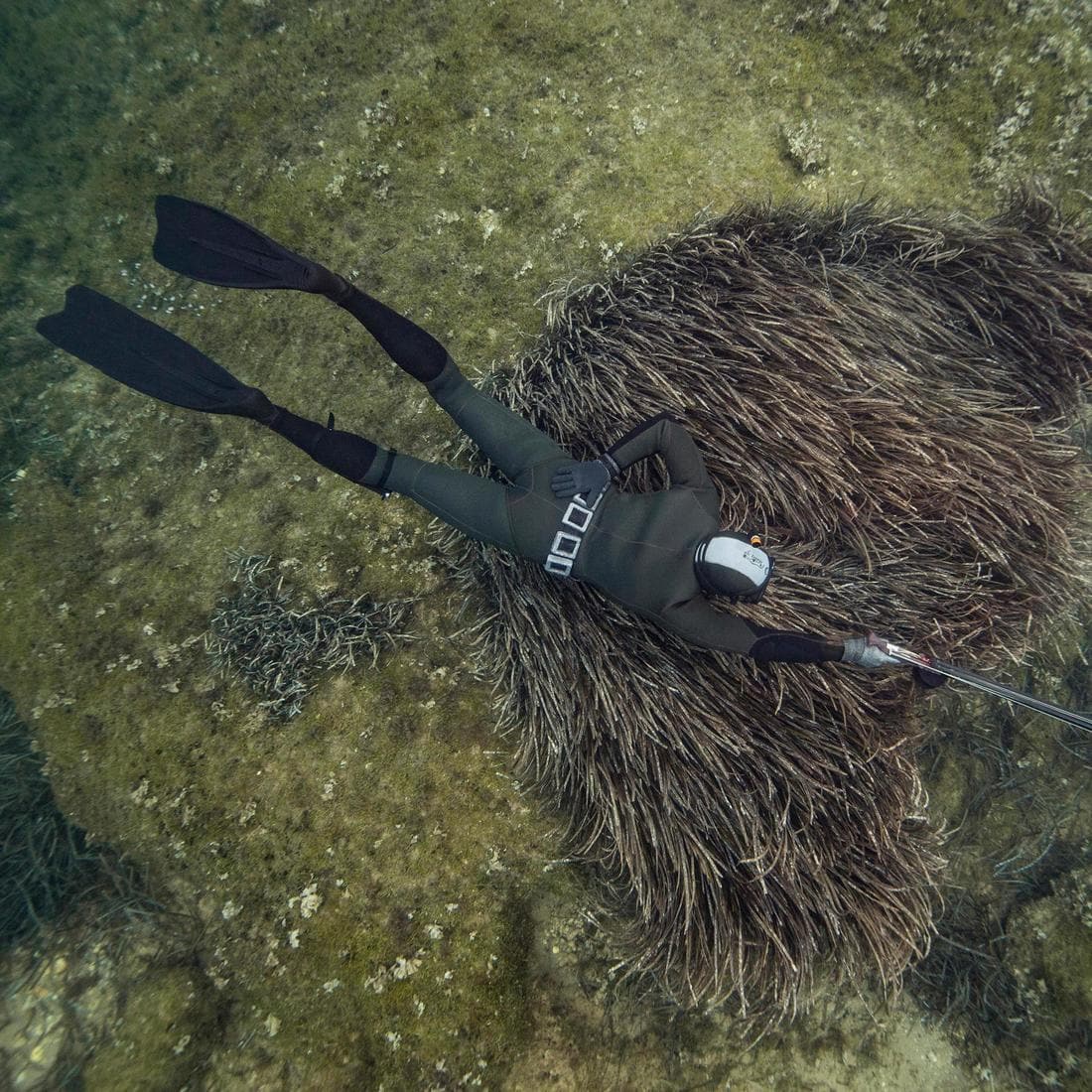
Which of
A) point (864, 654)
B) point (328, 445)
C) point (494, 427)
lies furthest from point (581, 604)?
point (328, 445)

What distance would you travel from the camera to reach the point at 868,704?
131 inches

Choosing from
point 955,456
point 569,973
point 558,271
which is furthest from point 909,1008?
point 558,271

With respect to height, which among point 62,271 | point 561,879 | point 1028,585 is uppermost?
point 1028,585

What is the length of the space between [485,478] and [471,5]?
317 cm

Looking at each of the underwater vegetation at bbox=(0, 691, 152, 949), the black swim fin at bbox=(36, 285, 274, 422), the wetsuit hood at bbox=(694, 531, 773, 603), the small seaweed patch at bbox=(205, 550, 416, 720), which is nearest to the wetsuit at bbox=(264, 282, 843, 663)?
the wetsuit hood at bbox=(694, 531, 773, 603)

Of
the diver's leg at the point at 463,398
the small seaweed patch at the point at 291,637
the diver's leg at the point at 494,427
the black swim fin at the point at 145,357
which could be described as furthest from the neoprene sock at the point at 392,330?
the small seaweed patch at the point at 291,637

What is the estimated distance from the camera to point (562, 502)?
3322 millimetres

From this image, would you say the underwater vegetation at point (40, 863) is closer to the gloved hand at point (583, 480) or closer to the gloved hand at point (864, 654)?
the gloved hand at point (583, 480)

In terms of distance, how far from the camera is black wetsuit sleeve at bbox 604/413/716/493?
3.17 metres

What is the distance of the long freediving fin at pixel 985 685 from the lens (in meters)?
2.87

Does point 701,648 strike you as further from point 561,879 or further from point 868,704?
point 561,879

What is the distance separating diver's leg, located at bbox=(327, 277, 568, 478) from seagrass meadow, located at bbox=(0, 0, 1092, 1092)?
0.31m

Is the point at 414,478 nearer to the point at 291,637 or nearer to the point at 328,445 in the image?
the point at 328,445

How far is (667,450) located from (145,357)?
2.78 meters
